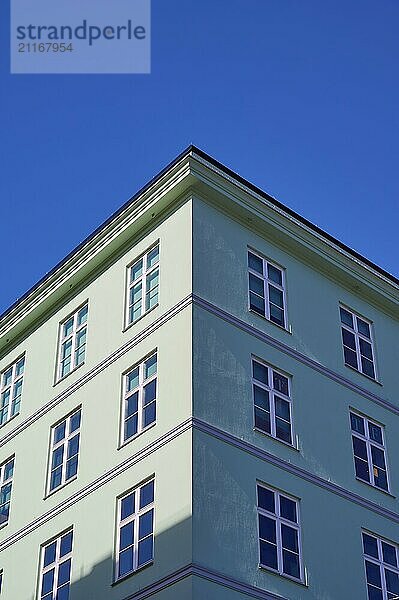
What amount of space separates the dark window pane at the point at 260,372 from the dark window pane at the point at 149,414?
2726mm

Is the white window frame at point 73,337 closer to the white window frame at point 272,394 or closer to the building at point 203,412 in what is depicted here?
the building at point 203,412

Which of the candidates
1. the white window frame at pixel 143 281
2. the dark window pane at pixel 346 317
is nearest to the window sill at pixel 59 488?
the white window frame at pixel 143 281

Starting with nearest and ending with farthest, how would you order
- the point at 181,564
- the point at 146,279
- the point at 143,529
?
the point at 181,564 < the point at 143,529 < the point at 146,279

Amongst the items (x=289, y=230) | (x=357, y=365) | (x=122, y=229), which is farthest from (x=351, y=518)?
(x=122, y=229)

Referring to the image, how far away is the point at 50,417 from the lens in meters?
29.3

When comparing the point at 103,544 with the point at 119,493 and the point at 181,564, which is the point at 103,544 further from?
the point at 181,564

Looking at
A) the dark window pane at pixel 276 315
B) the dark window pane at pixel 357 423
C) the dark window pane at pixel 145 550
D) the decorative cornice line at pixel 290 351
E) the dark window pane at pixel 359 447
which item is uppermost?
the dark window pane at pixel 276 315

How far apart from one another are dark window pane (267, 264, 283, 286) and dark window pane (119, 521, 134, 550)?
8002mm

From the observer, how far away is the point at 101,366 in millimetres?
28094

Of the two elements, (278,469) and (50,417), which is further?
(50,417)

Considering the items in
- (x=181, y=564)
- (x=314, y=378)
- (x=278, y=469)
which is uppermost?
(x=314, y=378)

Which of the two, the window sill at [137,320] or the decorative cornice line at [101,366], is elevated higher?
the window sill at [137,320]

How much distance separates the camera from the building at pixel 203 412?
933 inches

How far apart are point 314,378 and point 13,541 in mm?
9220
